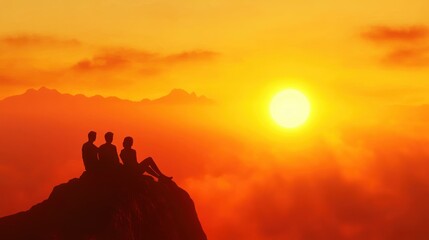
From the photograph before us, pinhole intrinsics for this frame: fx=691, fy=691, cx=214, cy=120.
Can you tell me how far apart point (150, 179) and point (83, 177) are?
5.46 metres

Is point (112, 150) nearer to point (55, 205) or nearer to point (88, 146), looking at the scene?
point (88, 146)

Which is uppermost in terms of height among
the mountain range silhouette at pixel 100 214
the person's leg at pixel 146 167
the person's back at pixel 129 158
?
the person's back at pixel 129 158

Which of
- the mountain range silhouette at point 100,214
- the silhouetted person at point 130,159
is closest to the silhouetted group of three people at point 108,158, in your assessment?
the silhouetted person at point 130,159

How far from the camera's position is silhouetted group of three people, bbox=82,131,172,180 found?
121 ft

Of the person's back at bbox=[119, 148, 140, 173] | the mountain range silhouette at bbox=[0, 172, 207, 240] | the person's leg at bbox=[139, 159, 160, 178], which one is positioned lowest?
the mountain range silhouette at bbox=[0, 172, 207, 240]

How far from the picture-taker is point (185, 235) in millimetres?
42844

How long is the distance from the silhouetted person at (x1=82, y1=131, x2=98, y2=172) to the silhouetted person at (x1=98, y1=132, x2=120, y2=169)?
0.96 ft

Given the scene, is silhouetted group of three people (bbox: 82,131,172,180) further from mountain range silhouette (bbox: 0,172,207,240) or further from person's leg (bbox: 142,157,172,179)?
mountain range silhouette (bbox: 0,172,207,240)

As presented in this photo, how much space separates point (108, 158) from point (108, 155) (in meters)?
0.21

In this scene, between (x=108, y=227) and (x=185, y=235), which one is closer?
(x=108, y=227)

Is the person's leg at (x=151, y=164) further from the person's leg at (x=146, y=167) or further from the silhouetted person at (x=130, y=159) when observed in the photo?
the silhouetted person at (x=130, y=159)

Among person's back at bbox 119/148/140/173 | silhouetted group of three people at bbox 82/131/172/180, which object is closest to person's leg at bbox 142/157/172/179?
silhouetted group of three people at bbox 82/131/172/180

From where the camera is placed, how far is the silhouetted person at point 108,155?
3722cm

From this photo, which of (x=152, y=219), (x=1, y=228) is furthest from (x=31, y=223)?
(x=152, y=219)
